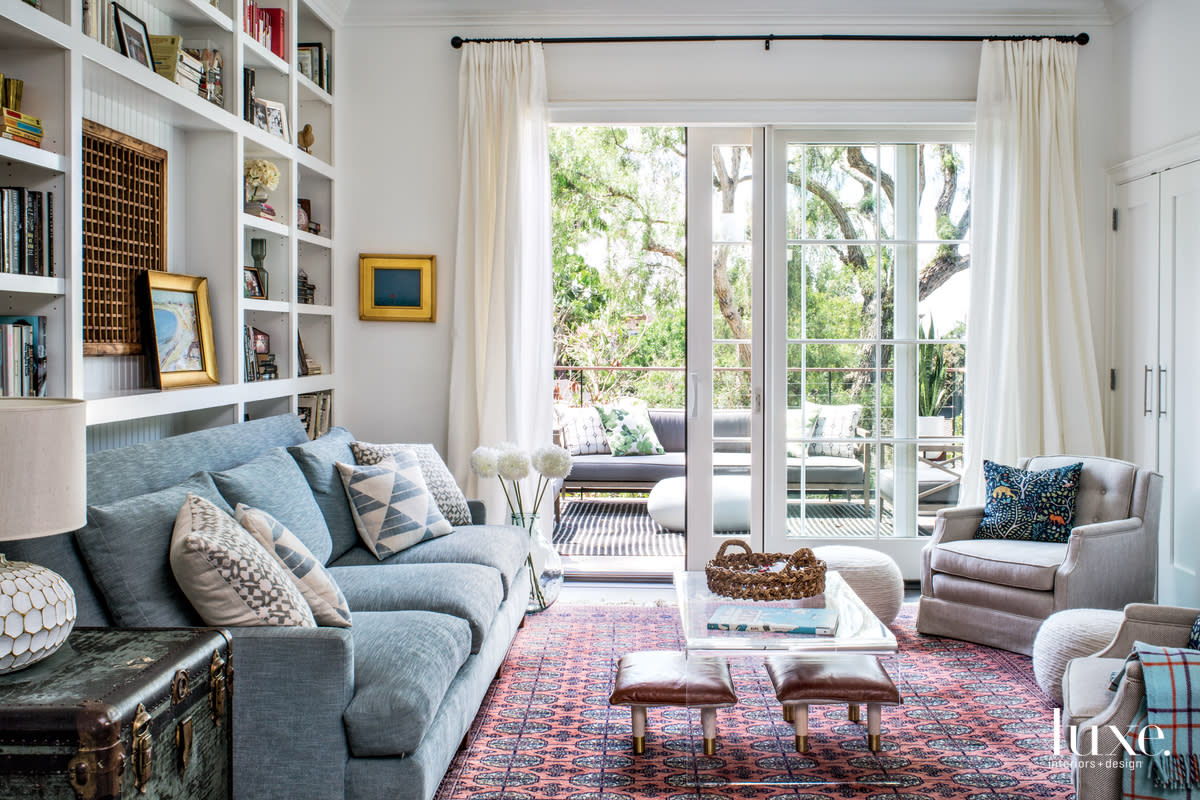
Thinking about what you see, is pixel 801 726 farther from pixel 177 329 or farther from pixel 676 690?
pixel 177 329

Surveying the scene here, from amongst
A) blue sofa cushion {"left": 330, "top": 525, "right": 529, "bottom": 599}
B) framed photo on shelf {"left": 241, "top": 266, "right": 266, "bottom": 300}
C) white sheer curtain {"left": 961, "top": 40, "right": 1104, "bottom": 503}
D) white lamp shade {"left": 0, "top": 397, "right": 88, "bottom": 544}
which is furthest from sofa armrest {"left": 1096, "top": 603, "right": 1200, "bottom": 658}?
framed photo on shelf {"left": 241, "top": 266, "right": 266, "bottom": 300}

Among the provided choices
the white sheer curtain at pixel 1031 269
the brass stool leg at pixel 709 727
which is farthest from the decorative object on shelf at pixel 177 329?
the white sheer curtain at pixel 1031 269

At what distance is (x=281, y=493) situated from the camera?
290 centimetres

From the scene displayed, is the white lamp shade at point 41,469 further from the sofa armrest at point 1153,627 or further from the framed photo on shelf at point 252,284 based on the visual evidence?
the sofa armrest at point 1153,627

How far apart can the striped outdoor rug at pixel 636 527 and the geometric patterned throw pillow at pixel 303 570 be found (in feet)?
9.72

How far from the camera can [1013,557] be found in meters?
3.64

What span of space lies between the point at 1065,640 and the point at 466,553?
2.06 meters

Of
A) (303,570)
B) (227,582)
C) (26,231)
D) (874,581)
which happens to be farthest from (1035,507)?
(26,231)

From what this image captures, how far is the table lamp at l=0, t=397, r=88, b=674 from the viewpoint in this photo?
1.59 metres

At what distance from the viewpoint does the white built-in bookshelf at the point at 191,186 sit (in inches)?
96.9

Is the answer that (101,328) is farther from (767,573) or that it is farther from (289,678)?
(767,573)

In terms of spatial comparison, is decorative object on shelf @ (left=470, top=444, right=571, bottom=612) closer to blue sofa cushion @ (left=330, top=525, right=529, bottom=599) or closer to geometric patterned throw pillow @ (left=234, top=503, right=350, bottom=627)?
blue sofa cushion @ (left=330, top=525, right=529, bottom=599)

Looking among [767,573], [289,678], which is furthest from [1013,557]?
[289,678]

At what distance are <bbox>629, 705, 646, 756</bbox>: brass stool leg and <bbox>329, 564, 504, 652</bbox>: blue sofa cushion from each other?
0.52 metres
